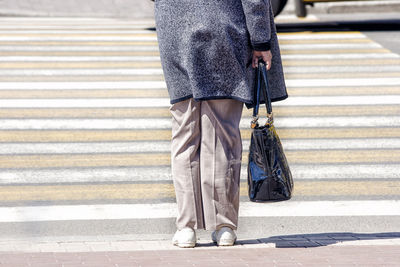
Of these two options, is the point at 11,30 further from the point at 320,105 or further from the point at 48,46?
the point at 320,105

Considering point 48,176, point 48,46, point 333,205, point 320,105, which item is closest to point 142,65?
point 48,46

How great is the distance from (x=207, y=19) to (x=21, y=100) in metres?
5.22

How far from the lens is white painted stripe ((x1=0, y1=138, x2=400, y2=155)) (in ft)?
24.1

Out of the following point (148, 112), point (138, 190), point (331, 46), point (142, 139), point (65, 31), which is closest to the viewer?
point (138, 190)

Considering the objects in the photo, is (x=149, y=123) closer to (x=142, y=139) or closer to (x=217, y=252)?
(x=142, y=139)

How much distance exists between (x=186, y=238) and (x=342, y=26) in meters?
11.6

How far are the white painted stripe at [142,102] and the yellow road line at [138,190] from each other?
279cm

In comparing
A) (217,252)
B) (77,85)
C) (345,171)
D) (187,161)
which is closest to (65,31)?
(77,85)

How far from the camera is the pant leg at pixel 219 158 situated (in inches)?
179

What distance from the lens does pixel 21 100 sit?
9258 mm

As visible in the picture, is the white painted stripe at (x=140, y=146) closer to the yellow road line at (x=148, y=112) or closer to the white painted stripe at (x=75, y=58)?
the yellow road line at (x=148, y=112)

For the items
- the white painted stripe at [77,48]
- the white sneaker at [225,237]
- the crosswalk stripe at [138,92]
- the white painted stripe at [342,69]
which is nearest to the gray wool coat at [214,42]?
the white sneaker at [225,237]

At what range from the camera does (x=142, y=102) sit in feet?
30.1

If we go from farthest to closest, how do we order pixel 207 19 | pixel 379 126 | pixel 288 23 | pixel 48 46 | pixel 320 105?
pixel 288 23 → pixel 48 46 → pixel 320 105 → pixel 379 126 → pixel 207 19
